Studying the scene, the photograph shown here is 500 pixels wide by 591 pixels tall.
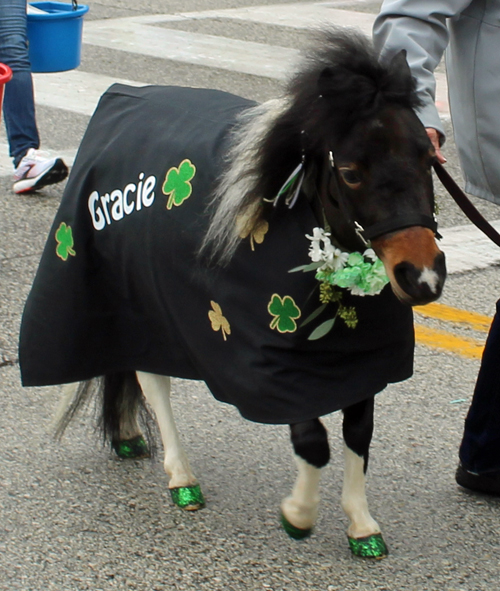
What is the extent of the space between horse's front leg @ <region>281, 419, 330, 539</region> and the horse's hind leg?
43 centimetres

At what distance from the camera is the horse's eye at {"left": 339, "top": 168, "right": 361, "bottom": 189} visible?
2.38 metres

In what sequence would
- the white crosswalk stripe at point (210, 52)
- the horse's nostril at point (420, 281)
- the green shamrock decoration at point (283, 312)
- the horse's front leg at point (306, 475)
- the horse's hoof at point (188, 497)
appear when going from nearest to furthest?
the horse's nostril at point (420, 281) → the green shamrock decoration at point (283, 312) → the horse's front leg at point (306, 475) → the horse's hoof at point (188, 497) → the white crosswalk stripe at point (210, 52)

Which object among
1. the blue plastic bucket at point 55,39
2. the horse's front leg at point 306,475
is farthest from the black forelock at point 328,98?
the blue plastic bucket at point 55,39

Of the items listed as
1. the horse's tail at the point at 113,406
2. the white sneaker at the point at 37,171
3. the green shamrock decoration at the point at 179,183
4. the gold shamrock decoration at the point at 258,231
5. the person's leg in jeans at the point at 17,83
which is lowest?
the white sneaker at the point at 37,171

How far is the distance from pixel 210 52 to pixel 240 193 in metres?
7.94

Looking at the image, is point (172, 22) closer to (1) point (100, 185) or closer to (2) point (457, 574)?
(1) point (100, 185)

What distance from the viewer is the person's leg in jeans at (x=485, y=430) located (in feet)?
10.5

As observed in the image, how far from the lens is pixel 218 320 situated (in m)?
2.80

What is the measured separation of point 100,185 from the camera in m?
3.16

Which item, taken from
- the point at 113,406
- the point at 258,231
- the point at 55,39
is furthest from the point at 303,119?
the point at 55,39

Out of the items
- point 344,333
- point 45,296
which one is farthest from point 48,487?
point 344,333

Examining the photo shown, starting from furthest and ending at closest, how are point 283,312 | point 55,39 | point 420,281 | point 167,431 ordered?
1. point 55,39
2. point 167,431
3. point 283,312
4. point 420,281

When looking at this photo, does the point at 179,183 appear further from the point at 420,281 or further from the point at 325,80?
the point at 420,281

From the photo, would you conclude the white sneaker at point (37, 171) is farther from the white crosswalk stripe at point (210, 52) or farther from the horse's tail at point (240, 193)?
the horse's tail at point (240, 193)
